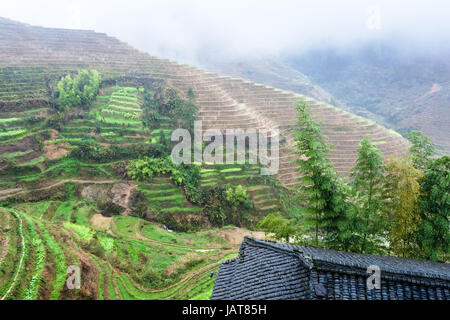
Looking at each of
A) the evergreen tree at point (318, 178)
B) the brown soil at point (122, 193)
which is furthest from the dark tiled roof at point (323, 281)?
the brown soil at point (122, 193)

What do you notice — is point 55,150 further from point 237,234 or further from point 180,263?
point 237,234

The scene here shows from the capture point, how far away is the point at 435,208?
9594 millimetres

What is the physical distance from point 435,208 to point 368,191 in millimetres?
2290

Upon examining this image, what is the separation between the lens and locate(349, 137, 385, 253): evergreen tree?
32.0 ft

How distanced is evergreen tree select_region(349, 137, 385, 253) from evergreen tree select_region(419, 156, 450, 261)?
1397 mm

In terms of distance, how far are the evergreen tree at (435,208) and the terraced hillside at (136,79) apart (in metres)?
20.1

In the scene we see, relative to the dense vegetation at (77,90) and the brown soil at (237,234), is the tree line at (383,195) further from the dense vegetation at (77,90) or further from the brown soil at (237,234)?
the dense vegetation at (77,90)

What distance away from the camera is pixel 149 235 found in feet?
71.6

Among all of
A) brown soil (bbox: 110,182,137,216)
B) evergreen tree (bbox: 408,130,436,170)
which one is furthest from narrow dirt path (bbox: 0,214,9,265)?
evergreen tree (bbox: 408,130,436,170)

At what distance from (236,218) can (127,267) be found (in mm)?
12615

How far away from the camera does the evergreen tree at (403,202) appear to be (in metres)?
9.13

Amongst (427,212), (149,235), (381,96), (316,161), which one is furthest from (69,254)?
(381,96)

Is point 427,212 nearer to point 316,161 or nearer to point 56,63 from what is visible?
point 316,161

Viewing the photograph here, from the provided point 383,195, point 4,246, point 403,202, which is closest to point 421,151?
point 383,195
